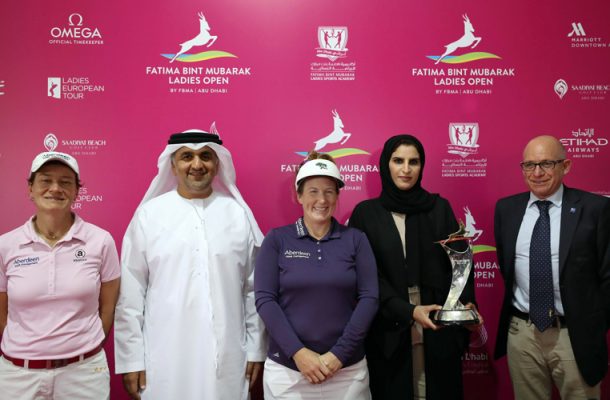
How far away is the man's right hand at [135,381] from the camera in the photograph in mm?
2273

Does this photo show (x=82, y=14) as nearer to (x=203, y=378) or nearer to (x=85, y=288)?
(x=85, y=288)

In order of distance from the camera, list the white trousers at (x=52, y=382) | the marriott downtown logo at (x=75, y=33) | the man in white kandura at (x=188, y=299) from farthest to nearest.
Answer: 1. the marriott downtown logo at (x=75, y=33)
2. the man in white kandura at (x=188, y=299)
3. the white trousers at (x=52, y=382)

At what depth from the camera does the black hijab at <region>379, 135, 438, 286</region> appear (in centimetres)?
229

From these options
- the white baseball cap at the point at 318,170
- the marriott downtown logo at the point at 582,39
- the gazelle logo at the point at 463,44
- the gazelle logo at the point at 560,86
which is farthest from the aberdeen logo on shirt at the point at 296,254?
the marriott downtown logo at the point at 582,39

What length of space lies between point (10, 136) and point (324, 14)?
2.08 m

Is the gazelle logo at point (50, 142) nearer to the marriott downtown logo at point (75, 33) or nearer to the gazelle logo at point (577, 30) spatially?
the marriott downtown logo at point (75, 33)

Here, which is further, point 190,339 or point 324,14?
point 324,14

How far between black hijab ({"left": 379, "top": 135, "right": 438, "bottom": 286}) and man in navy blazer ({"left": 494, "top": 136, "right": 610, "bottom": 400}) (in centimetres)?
53

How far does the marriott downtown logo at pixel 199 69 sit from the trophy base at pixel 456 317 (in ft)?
5.94

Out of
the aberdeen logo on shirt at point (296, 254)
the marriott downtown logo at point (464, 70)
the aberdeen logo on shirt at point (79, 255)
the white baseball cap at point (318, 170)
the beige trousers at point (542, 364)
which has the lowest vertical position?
the beige trousers at point (542, 364)

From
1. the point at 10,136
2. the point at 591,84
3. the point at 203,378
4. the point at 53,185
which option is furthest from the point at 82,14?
the point at 591,84

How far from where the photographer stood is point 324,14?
2.95 m

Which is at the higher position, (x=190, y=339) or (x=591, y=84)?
(x=591, y=84)

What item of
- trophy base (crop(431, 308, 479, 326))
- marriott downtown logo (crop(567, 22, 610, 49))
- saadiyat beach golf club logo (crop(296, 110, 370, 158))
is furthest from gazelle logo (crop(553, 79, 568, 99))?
trophy base (crop(431, 308, 479, 326))
